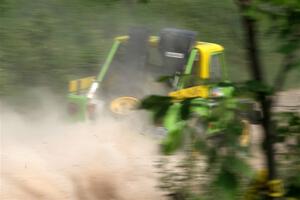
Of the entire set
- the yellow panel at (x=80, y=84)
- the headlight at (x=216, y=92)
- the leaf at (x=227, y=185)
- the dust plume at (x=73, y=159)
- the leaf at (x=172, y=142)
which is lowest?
the dust plume at (x=73, y=159)

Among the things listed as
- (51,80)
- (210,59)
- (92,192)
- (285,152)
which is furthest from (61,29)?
(285,152)

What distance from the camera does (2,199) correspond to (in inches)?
208

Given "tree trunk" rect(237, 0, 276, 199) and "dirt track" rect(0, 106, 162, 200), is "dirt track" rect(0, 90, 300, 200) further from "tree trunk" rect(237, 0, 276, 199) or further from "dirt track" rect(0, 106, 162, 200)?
"tree trunk" rect(237, 0, 276, 199)

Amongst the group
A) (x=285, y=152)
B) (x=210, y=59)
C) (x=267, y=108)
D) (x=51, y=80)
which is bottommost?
(x=51, y=80)

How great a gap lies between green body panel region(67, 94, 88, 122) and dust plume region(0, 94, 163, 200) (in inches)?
3.4

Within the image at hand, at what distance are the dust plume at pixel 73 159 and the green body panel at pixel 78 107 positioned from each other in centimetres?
9

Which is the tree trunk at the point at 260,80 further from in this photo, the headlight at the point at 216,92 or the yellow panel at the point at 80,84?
the yellow panel at the point at 80,84

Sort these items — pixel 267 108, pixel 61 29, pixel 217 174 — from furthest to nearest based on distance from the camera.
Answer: pixel 61 29
pixel 267 108
pixel 217 174

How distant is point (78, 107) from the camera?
747 cm

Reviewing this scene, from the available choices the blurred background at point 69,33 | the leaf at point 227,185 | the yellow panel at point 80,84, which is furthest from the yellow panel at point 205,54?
the leaf at point 227,185

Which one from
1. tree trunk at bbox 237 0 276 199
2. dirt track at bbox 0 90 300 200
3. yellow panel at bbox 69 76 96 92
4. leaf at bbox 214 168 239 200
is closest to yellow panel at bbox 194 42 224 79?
dirt track at bbox 0 90 300 200

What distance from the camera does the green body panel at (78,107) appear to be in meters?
7.40

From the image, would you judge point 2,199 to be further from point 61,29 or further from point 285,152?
point 61,29

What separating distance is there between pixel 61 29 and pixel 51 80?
104 centimetres
